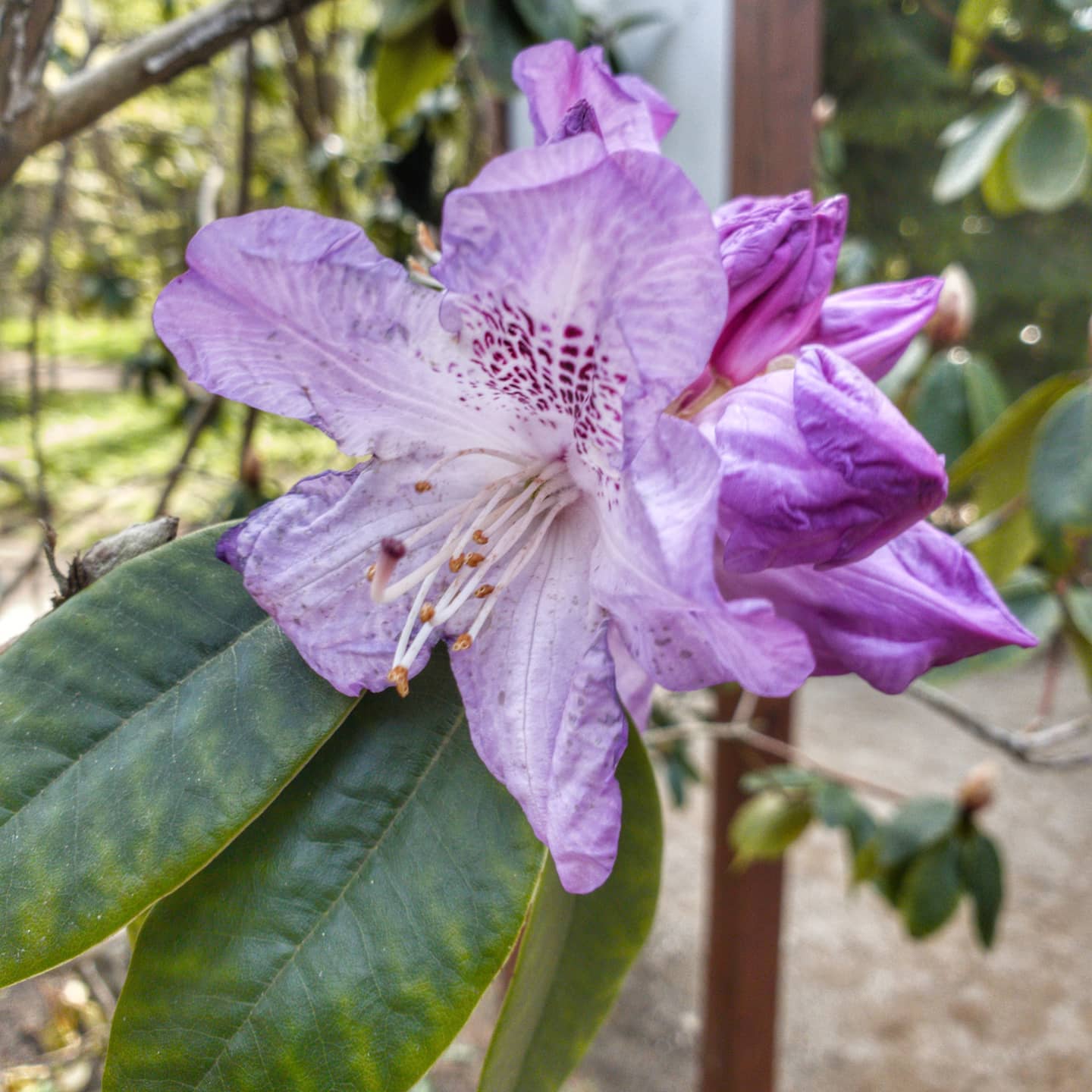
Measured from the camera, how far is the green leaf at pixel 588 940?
47 cm

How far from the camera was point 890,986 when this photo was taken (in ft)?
9.24

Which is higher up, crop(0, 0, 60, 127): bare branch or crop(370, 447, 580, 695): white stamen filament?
crop(0, 0, 60, 127): bare branch

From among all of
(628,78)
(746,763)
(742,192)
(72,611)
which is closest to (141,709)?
(72,611)

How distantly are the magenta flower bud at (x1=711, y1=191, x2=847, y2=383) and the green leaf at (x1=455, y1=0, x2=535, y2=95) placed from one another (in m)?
0.77

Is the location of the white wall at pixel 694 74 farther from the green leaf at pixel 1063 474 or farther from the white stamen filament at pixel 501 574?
the white stamen filament at pixel 501 574

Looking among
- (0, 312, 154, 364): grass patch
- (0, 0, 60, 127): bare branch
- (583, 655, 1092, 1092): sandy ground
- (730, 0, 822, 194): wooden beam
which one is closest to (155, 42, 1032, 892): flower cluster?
(0, 0, 60, 127): bare branch

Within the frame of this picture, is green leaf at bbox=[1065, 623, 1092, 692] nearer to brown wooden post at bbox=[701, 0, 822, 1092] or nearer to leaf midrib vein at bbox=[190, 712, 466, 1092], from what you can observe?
brown wooden post at bbox=[701, 0, 822, 1092]

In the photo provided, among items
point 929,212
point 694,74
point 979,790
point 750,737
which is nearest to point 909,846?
point 979,790

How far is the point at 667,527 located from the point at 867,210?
6.75 meters

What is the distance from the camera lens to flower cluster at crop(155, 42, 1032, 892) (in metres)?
0.32

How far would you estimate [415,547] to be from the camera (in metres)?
0.46

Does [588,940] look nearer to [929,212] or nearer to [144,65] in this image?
[144,65]

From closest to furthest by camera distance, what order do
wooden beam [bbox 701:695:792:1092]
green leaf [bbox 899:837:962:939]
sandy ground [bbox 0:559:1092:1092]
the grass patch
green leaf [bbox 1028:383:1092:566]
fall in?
green leaf [bbox 1028:383:1092:566] < green leaf [bbox 899:837:962:939] < wooden beam [bbox 701:695:792:1092] < sandy ground [bbox 0:559:1092:1092] < the grass patch

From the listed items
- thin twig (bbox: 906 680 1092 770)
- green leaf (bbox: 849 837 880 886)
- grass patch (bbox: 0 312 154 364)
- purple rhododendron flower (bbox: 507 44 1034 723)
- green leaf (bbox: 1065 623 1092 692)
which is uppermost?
purple rhododendron flower (bbox: 507 44 1034 723)
